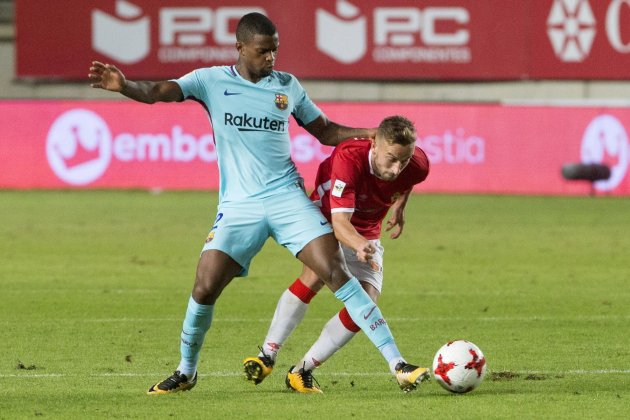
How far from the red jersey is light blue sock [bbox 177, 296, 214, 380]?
0.85m

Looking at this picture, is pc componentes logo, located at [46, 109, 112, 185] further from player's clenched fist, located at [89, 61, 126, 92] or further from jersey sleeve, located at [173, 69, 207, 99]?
player's clenched fist, located at [89, 61, 126, 92]

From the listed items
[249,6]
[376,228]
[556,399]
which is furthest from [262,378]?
[249,6]

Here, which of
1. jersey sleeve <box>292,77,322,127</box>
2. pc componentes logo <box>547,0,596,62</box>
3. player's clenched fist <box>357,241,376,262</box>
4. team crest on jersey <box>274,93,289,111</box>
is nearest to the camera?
player's clenched fist <box>357,241,376,262</box>

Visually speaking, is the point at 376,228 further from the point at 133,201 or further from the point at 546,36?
the point at 546,36

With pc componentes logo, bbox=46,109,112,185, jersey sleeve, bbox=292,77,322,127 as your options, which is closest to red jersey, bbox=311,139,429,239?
jersey sleeve, bbox=292,77,322,127

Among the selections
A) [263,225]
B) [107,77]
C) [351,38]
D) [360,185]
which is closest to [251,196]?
[263,225]

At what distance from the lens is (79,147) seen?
78.1 ft

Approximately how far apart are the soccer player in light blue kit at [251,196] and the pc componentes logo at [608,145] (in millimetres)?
16651

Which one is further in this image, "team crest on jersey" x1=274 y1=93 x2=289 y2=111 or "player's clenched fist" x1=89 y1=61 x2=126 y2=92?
"team crest on jersey" x1=274 y1=93 x2=289 y2=111

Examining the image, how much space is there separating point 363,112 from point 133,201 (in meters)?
4.33

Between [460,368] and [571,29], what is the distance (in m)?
23.4

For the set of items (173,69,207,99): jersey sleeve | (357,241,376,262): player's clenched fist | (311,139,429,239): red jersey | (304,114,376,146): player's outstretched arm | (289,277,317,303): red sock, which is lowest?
(289,277,317,303): red sock

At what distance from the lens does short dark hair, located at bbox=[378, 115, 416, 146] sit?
6961mm

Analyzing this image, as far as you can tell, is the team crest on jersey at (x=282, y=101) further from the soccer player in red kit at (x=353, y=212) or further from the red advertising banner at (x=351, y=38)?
the red advertising banner at (x=351, y=38)
